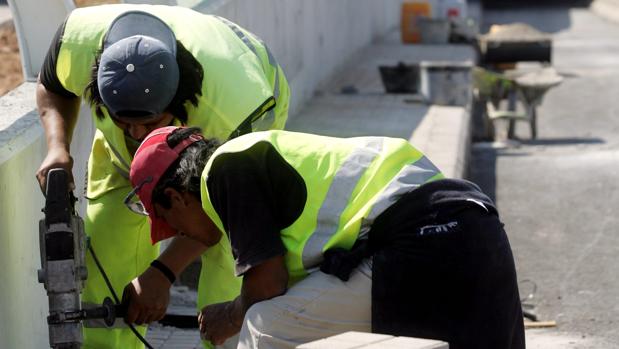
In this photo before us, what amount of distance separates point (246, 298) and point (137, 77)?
0.83 meters

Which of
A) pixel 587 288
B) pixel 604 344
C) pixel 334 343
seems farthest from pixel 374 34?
pixel 334 343

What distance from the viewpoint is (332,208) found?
126 inches

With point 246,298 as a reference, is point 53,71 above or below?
above

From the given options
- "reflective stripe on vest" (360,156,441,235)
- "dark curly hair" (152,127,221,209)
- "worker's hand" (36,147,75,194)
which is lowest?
"worker's hand" (36,147,75,194)

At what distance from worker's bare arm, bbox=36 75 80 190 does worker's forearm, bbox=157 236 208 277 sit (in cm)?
42

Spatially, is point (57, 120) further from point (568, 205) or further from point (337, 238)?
point (568, 205)

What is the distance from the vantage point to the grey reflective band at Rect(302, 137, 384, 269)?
126 inches

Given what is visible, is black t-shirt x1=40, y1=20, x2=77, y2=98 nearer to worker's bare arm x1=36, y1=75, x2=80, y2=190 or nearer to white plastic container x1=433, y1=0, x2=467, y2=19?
worker's bare arm x1=36, y1=75, x2=80, y2=190

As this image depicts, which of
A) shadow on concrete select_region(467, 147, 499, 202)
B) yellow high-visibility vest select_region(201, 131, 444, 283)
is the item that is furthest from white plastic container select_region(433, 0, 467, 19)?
yellow high-visibility vest select_region(201, 131, 444, 283)

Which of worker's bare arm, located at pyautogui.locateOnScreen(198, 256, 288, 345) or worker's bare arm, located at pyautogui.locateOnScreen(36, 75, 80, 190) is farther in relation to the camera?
worker's bare arm, located at pyautogui.locateOnScreen(36, 75, 80, 190)

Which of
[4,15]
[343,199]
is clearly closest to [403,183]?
[343,199]

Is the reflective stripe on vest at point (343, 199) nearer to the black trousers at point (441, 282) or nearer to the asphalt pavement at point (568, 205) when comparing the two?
the black trousers at point (441, 282)

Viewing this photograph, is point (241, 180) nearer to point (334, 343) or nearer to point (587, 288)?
point (334, 343)

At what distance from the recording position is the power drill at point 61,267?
3.65 metres
